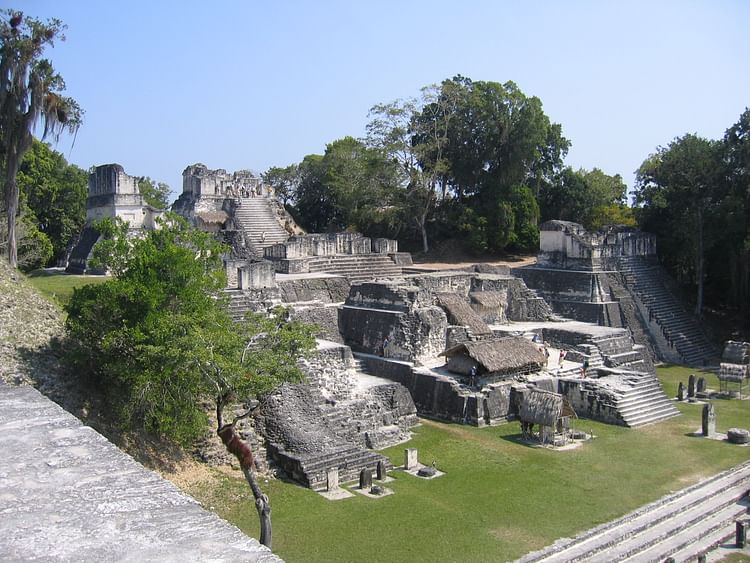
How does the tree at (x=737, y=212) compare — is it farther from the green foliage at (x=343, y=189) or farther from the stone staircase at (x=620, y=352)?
the green foliage at (x=343, y=189)

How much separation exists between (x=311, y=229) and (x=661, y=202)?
17686 mm

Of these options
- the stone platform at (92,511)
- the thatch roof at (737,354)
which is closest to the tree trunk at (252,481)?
the stone platform at (92,511)

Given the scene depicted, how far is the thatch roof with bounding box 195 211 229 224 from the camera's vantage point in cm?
2792

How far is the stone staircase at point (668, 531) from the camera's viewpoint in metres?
9.52

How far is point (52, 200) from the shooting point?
30.1 metres

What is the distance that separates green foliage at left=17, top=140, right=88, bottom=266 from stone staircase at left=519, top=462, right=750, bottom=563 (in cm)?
2511

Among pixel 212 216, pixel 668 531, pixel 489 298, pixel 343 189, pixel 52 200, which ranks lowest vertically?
pixel 668 531

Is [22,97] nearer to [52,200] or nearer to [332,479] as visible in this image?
[332,479]

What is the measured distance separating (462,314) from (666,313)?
8.64 m

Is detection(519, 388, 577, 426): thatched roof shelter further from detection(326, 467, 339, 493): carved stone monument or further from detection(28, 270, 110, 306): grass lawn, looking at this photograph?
detection(28, 270, 110, 306): grass lawn

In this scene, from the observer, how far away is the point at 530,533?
9898 mm

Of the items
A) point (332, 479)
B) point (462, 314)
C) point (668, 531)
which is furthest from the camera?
point (462, 314)

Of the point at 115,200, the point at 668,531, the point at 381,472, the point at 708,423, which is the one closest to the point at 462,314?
the point at 708,423

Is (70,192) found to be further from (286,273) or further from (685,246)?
(685,246)
